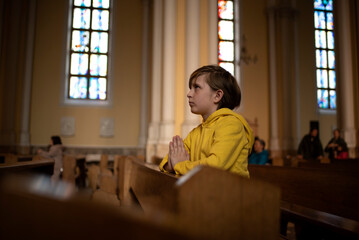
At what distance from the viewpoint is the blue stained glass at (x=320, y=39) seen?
13539mm

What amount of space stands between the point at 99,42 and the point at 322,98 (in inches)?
359

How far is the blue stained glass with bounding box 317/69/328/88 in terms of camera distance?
524 inches

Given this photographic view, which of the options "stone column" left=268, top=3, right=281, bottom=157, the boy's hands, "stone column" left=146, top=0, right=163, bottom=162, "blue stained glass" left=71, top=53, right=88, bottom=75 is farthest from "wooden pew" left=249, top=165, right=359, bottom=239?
"blue stained glass" left=71, top=53, right=88, bottom=75

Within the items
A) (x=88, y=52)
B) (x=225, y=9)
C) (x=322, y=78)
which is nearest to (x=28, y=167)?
(x=88, y=52)

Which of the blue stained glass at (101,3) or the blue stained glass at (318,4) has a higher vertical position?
the blue stained glass at (318,4)

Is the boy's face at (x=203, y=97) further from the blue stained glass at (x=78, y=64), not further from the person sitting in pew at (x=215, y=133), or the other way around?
the blue stained glass at (x=78, y=64)

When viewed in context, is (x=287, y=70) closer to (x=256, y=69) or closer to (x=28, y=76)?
(x=256, y=69)

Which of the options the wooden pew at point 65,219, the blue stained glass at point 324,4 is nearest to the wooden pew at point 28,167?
the wooden pew at point 65,219

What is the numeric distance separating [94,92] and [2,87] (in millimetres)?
2959

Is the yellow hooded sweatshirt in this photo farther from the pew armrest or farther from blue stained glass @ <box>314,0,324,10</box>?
blue stained glass @ <box>314,0,324,10</box>

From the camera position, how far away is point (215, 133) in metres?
1.45

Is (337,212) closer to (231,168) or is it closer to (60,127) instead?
(231,168)

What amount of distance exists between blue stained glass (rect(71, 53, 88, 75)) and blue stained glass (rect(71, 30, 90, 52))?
0.77 ft

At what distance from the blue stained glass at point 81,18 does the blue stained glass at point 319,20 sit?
30.3ft
